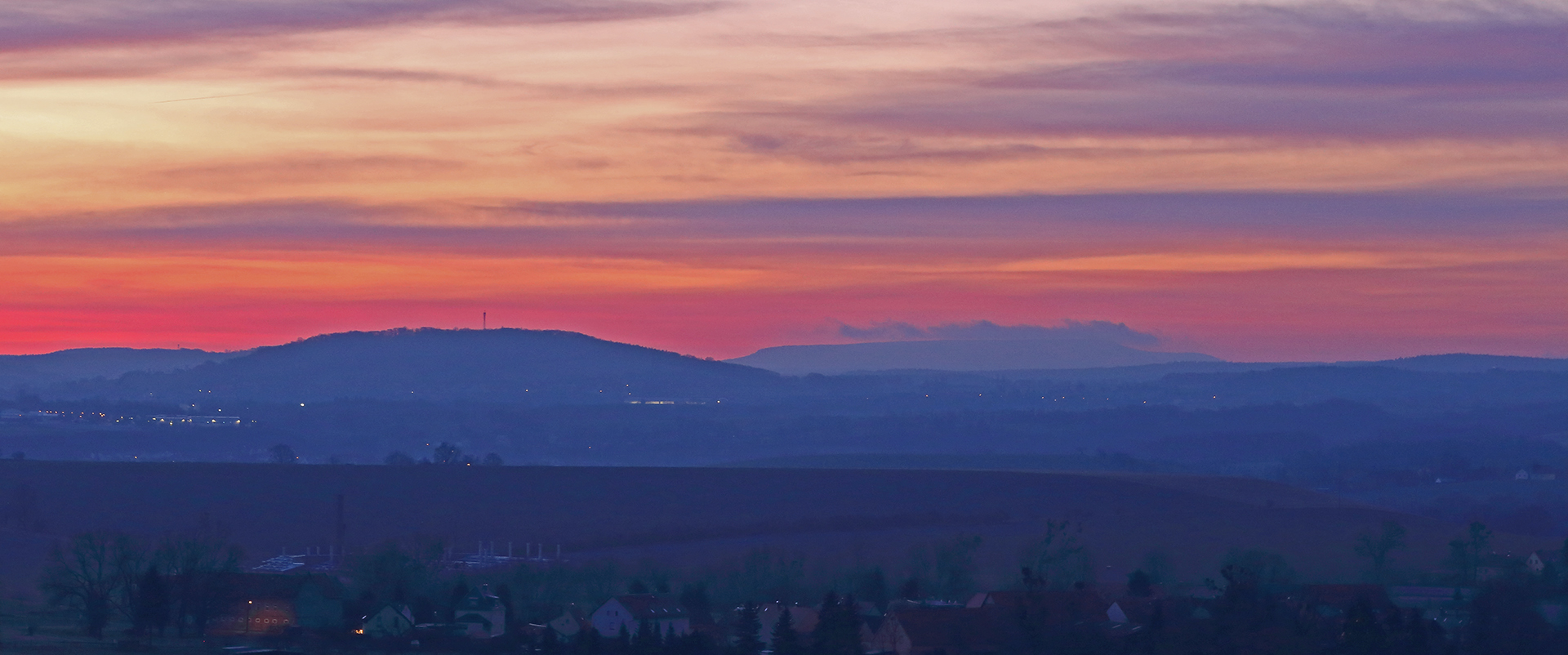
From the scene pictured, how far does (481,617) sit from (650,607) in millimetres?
7188

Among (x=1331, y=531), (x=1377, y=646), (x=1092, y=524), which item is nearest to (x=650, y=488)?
(x=1092, y=524)

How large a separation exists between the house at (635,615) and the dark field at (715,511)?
35199 mm

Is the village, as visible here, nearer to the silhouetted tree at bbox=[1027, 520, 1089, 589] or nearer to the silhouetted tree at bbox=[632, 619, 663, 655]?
the silhouetted tree at bbox=[632, 619, 663, 655]

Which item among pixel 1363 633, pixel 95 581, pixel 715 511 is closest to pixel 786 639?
pixel 1363 633

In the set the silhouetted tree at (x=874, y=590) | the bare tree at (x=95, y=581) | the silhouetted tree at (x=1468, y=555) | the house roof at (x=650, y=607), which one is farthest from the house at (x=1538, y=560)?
the bare tree at (x=95, y=581)

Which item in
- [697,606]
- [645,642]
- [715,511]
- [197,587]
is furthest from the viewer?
[715,511]

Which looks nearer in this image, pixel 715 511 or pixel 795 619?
pixel 795 619

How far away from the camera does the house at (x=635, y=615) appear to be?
278ft

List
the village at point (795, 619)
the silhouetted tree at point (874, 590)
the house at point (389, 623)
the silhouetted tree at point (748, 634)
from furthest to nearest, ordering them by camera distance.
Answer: the silhouetted tree at point (874, 590)
the house at point (389, 623)
the silhouetted tree at point (748, 634)
the village at point (795, 619)

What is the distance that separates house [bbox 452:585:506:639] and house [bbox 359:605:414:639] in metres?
2.21

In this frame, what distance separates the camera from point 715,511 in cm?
16525

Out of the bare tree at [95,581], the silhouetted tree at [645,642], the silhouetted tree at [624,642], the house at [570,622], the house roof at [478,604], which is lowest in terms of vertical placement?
the house at [570,622]

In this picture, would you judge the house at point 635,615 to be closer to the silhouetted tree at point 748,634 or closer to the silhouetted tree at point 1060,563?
the silhouetted tree at point 748,634

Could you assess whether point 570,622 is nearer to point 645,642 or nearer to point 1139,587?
point 645,642
